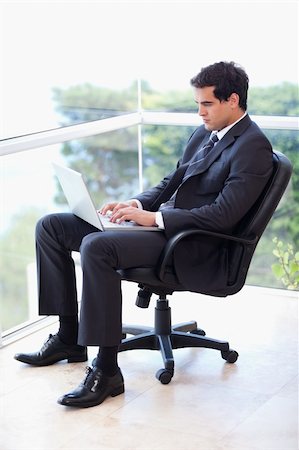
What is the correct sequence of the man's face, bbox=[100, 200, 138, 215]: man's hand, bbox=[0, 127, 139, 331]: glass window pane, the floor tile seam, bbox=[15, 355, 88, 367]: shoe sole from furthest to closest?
bbox=[0, 127, 139, 331]: glass window pane, bbox=[15, 355, 88, 367]: shoe sole, bbox=[100, 200, 138, 215]: man's hand, the man's face, the floor tile seam

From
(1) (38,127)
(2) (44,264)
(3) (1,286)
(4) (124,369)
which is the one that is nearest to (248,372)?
(4) (124,369)

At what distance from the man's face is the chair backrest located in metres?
0.24

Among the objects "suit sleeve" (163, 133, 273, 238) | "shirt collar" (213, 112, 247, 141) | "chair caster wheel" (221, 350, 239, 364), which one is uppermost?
"shirt collar" (213, 112, 247, 141)

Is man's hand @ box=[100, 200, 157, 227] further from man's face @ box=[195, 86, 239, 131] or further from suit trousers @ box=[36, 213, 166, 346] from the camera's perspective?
man's face @ box=[195, 86, 239, 131]

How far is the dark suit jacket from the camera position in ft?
11.6

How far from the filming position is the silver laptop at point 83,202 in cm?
352

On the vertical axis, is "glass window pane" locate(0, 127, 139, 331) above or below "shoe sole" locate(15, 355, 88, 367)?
above

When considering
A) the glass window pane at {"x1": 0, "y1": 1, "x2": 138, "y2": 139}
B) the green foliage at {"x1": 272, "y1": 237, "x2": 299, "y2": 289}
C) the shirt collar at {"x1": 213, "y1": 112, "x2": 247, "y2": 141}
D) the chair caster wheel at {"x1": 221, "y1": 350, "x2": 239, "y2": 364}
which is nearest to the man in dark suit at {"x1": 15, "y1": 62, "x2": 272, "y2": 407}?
the shirt collar at {"x1": 213, "y1": 112, "x2": 247, "y2": 141}

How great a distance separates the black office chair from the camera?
354 centimetres

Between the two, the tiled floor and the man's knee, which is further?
the man's knee

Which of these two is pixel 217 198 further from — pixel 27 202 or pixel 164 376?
pixel 27 202

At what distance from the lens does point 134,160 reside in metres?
5.12

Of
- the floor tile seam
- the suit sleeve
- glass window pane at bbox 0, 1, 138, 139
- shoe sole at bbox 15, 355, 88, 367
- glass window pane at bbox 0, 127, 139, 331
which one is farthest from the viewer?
glass window pane at bbox 0, 127, 139, 331

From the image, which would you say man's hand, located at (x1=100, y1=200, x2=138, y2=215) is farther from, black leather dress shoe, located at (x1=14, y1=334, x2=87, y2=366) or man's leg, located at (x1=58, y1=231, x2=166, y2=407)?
black leather dress shoe, located at (x1=14, y1=334, x2=87, y2=366)
